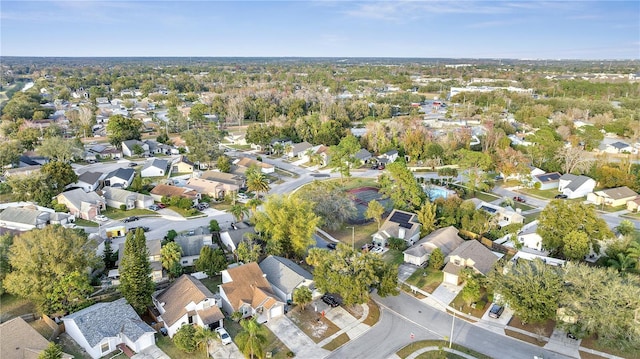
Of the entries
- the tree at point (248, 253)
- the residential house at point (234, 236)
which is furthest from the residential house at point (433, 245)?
the residential house at point (234, 236)

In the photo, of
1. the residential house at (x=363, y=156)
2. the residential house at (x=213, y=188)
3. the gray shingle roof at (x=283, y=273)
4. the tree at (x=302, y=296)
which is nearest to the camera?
the tree at (x=302, y=296)

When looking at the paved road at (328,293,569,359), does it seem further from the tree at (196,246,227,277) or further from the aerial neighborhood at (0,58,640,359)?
the tree at (196,246,227,277)

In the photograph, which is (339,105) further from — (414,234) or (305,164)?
(414,234)

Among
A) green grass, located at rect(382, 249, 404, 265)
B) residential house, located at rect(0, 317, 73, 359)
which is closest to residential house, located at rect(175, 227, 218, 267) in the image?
residential house, located at rect(0, 317, 73, 359)

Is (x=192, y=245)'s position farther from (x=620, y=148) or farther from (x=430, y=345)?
(x=620, y=148)

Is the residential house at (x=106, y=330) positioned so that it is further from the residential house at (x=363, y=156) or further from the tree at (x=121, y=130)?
the tree at (x=121, y=130)
